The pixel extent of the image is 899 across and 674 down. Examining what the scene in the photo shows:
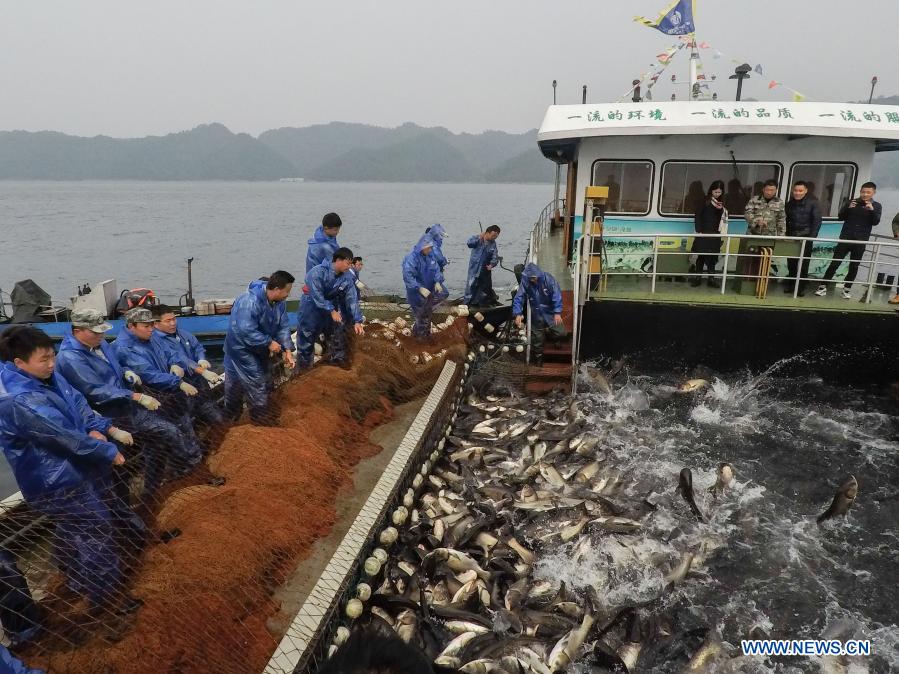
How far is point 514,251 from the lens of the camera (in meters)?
44.3

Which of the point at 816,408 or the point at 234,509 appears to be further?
the point at 816,408

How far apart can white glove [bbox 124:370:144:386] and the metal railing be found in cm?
616

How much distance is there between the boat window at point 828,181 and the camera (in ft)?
34.0

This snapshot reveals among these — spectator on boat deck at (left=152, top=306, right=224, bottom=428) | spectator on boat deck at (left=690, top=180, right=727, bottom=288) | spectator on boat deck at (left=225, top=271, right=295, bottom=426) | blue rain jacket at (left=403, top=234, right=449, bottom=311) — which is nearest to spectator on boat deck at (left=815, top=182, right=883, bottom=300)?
spectator on boat deck at (left=690, top=180, right=727, bottom=288)

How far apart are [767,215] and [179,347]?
31.0 feet

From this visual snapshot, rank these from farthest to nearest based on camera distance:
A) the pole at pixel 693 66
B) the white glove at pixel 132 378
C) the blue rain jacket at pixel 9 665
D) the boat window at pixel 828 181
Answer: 1. the pole at pixel 693 66
2. the boat window at pixel 828 181
3. the white glove at pixel 132 378
4. the blue rain jacket at pixel 9 665

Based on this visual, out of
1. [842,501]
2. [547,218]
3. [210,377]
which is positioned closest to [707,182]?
[842,501]

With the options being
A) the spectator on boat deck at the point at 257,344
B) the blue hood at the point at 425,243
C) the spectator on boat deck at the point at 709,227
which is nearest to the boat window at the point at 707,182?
the spectator on boat deck at the point at 709,227

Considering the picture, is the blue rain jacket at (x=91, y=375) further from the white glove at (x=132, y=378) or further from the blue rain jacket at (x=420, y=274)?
the blue rain jacket at (x=420, y=274)

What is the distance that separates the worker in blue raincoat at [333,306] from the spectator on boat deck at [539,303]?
283 cm

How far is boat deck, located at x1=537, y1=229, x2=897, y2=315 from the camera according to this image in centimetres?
923

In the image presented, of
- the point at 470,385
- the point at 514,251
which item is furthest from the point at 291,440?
the point at 514,251

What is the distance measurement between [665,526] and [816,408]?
14.9ft

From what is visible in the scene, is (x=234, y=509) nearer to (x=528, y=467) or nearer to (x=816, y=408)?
(x=528, y=467)
